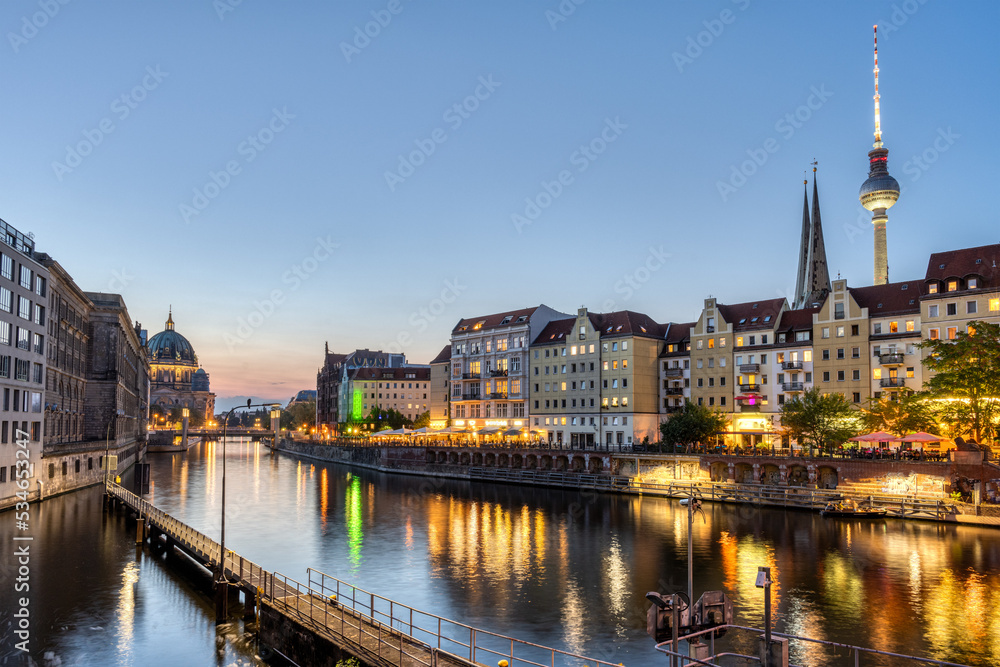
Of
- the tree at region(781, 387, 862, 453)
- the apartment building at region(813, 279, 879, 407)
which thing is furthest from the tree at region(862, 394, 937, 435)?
the apartment building at region(813, 279, 879, 407)

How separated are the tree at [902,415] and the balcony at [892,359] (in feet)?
17.7

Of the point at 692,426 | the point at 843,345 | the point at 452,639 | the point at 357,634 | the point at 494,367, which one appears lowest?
the point at 452,639

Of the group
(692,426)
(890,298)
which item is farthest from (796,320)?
(692,426)

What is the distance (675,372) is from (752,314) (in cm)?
1279

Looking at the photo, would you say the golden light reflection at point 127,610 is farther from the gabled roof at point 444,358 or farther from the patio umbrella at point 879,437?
the gabled roof at point 444,358

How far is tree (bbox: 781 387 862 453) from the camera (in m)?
73.5

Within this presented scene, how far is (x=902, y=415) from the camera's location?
69375 millimetres

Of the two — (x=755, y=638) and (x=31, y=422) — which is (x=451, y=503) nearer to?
(x=31, y=422)

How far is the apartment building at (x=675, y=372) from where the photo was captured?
329ft

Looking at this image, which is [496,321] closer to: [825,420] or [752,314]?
[752,314]

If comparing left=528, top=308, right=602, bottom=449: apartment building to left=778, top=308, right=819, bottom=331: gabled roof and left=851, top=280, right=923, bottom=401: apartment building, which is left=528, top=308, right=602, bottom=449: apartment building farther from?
left=851, top=280, right=923, bottom=401: apartment building

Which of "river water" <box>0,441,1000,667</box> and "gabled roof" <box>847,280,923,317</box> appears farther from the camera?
"gabled roof" <box>847,280,923,317</box>

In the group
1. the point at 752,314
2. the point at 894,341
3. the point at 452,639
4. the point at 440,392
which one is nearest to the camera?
the point at 452,639

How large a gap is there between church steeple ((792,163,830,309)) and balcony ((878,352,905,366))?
8993 cm
